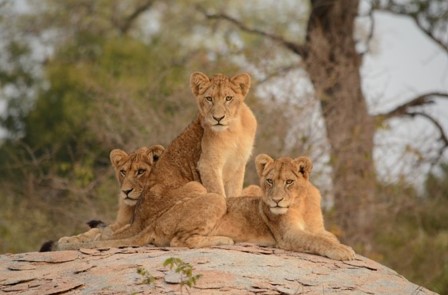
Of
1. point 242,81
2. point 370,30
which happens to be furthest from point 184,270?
point 370,30

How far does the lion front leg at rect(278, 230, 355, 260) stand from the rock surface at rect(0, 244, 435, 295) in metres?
0.06

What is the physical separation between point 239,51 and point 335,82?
179 cm

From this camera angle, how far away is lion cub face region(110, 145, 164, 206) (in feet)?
32.9

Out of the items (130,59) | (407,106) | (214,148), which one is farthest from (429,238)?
(214,148)

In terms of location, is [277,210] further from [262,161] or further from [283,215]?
[262,161]

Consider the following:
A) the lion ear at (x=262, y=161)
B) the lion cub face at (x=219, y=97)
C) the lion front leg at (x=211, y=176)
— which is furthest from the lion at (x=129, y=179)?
the lion ear at (x=262, y=161)

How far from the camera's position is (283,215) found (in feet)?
30.1

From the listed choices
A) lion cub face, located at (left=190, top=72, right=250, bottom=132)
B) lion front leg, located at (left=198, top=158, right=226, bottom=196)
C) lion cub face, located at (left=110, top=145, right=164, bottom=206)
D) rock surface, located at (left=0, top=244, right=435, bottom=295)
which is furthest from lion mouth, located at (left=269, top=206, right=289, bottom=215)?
lion cub face, located at (left=110, top=145, right=164, bottom=206)

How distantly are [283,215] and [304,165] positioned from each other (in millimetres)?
439

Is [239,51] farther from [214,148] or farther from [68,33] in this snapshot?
[68,33]

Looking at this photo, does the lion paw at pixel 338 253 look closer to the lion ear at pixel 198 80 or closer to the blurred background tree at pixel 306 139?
the lion ear at pixel 198 80

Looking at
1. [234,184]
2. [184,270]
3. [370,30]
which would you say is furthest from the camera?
[370,30]

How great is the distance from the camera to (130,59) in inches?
1166

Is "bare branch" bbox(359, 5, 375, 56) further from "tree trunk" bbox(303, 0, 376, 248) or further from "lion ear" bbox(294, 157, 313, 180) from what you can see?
"lion ear" bbox(294, 157, 313, 180)
